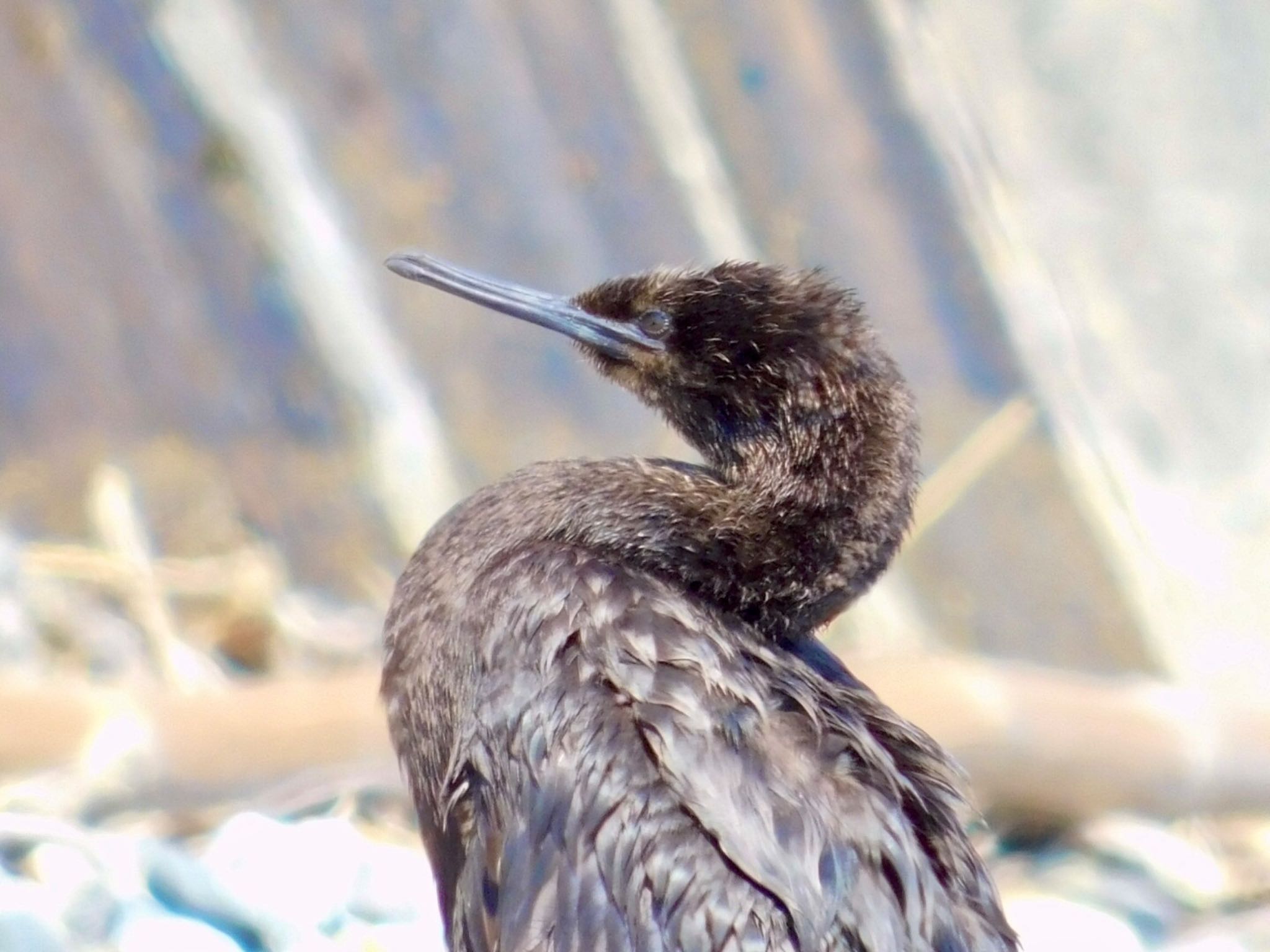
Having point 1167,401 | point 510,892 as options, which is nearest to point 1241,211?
point 1167,401

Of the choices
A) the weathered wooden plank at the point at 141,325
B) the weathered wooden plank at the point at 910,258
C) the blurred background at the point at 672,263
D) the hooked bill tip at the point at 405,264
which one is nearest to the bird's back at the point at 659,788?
the hooked bill tip at the point at 405,264

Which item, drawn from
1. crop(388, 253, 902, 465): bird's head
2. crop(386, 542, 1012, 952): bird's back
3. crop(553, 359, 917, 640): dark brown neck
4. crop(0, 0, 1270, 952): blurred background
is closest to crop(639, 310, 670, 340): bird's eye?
crop(388, 253, 902, 465): bird's head

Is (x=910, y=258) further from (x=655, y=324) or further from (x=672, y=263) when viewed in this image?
(x=655, y=324)

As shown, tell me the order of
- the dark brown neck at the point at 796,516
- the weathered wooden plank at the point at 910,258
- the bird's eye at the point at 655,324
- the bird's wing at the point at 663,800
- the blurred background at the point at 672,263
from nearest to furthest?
1. the bird's wing at the point at 663,800
2. the dark brown neck at the point at 796,516
3. the bird's eye at the point at 655,324
4. the blurred background at the point at 672,263
5. the weathered wooden plank at the point at 910,258

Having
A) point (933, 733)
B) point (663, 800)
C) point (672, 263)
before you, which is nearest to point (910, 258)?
point (672, 263)

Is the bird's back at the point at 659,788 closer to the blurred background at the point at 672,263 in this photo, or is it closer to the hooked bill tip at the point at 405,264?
the hooked bill tip at the point at 405,264

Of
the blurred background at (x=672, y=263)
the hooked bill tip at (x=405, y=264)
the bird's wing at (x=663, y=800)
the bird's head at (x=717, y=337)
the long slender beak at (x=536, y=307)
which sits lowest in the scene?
the bird's wing at (x=663, y=800)
